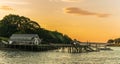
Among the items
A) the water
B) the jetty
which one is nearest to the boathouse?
the jetty

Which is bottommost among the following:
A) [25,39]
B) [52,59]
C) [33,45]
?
[52,59]

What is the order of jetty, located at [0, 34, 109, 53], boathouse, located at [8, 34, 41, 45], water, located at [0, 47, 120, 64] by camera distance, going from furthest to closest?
boathouse, located at [8, 34, 41, 45] → jetty, located at [0, 34, 109, 53] → water, located at [0, 47, 120, 64]

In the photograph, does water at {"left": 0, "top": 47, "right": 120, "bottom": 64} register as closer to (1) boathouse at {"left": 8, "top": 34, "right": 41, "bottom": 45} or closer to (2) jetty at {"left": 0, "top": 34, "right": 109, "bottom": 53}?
(2) jetty at {"left": 0, "top": 34, "right": 109, "bottom": 53}

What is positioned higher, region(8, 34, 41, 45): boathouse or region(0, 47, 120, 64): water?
region(8, 34, 41, 45): boathouse

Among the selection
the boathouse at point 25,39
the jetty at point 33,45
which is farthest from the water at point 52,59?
the boathouse at point 25,39

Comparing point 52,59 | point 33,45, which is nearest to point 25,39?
point 33,45

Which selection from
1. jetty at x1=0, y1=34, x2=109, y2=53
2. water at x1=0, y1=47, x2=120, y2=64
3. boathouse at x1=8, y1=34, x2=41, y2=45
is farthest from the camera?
boathouse at x1=8, y1=34, x2=41, y2=45

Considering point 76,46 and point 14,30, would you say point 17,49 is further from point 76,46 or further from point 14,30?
point 14,30

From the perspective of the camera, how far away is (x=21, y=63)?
83125mm

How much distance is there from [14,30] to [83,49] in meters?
47.9

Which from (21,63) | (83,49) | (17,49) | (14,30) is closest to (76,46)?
(83,49)

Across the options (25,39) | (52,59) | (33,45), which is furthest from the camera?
(25,39)

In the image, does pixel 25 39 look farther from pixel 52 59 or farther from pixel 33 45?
pixel 52 59

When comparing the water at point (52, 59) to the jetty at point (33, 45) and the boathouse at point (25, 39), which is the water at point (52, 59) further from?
the boathouse at point (25, 39)
